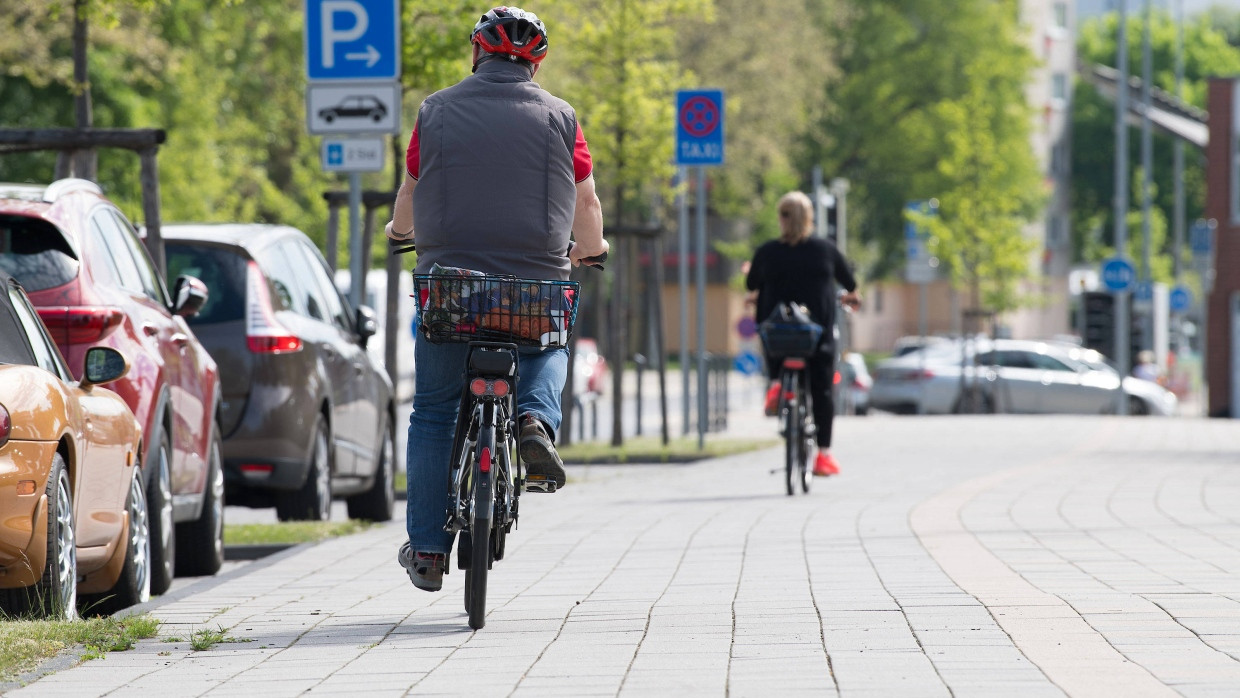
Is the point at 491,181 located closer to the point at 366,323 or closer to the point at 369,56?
the point at 366,323

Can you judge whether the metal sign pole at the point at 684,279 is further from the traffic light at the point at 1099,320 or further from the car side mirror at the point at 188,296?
the traffic light at the point at 1099,320

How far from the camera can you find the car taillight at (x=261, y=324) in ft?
34.9

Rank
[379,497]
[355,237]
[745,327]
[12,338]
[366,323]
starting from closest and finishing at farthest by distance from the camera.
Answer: [12,338] → [366,323] → [379,497] → [355,237] → [745,327]

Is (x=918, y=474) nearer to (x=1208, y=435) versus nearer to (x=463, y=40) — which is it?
(x=463, y=40)

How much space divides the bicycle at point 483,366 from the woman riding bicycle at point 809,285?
6.97 metres

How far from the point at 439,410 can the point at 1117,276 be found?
Result: 33.7 metres

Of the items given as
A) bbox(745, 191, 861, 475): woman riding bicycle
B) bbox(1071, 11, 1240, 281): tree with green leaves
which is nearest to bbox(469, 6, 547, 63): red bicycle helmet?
bbox(745, 191, 861, 475): woman riding bicycle

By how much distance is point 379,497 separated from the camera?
12.7 m

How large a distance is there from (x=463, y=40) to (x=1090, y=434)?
9.84 m

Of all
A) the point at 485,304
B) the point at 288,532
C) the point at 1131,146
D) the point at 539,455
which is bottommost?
the point at 288,532

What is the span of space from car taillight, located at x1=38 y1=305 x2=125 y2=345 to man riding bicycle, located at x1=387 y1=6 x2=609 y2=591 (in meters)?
1.74

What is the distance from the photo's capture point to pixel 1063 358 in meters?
38.5

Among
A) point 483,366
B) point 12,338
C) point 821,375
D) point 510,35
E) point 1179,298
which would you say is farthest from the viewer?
point 1179,298

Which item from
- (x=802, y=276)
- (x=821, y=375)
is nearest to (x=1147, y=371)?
(x=802, y=276)
